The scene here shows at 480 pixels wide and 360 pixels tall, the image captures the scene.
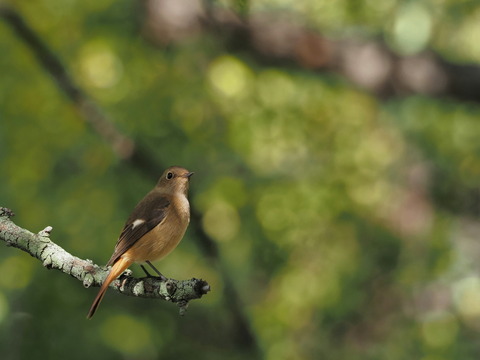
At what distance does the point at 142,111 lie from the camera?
8.95m

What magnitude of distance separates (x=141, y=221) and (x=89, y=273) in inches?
21.3

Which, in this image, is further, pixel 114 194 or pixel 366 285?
pixel 366 285

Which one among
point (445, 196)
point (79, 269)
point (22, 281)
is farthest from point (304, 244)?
point (79, 269)

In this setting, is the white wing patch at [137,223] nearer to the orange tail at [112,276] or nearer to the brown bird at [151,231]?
the brown bird at [151,231]

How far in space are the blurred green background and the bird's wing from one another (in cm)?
357

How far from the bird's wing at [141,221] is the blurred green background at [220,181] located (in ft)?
11.7

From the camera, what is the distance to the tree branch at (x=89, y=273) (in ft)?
7.09

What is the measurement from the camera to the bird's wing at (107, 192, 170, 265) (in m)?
2.83

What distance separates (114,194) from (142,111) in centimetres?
110

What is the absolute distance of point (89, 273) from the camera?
2.39 meters

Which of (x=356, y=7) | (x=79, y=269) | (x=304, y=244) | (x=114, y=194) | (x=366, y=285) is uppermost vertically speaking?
(x=356, y=7)

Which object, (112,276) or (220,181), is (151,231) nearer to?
(112,276)

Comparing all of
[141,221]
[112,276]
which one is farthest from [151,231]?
[112,276]

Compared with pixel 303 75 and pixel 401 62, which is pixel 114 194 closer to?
pixel 303 75
